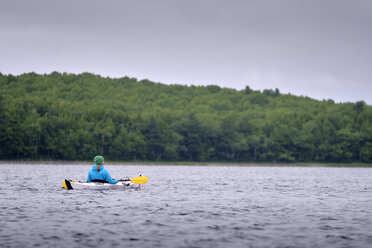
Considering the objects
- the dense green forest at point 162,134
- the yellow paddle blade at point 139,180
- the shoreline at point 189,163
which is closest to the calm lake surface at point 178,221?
the yellow paddle blade at point 139,180

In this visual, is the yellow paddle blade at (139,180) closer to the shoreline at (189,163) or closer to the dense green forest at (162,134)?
the shoreline at (189,163)

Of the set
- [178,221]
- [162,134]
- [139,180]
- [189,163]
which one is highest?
[162,134]

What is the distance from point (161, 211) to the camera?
1050 inches

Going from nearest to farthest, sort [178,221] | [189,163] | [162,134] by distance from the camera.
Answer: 1. [178,221]
2. [189,163]
3. [162,134]

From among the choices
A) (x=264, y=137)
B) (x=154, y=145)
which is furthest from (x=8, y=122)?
(x=264, y=137)

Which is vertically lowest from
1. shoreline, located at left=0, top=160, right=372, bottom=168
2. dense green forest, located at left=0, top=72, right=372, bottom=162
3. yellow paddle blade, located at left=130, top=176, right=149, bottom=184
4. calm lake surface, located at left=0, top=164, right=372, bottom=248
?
calm lake surface, located at left=0, top=164, right=372, bottom=248

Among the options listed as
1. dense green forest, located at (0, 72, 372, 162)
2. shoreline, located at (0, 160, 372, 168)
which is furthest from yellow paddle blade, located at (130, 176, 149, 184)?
dense green forest, located at (0, 72, 372, 162)

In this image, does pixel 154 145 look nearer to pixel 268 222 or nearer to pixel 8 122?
pixel 8 122

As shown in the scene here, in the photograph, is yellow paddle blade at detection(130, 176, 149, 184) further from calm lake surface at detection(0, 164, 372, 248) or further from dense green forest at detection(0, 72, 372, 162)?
dense green forest at detection(0, 72, 372, 162)

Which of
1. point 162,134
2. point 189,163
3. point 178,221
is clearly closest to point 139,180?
point 178,221

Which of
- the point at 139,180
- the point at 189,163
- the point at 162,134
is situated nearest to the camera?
the point at 139,180

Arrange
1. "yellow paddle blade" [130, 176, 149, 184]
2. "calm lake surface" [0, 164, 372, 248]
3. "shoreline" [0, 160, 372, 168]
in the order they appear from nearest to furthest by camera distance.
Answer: "calm lake surface" [0, 164, 372, 248] → "yellow paddle blade" [130, 176, 149, 184] → "shoreline" [0, 160, 372, 168]

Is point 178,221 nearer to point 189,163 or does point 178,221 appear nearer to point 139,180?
point 139,180

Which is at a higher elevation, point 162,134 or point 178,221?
point 162,134
